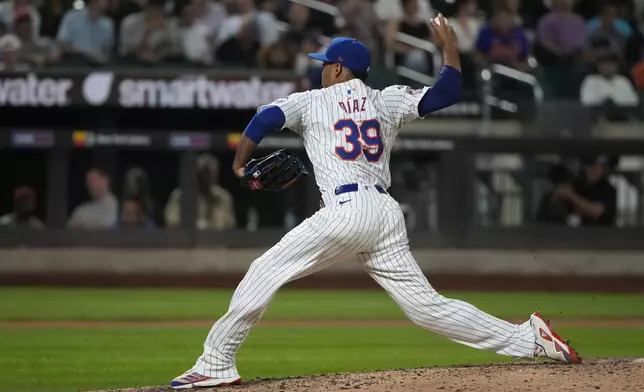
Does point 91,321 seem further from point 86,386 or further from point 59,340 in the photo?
point 86,386

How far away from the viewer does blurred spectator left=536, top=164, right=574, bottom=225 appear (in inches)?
588

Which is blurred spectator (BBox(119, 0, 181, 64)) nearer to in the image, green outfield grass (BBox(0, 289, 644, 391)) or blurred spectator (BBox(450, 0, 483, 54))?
green outfield grass (BBox(0, 289, 644, 391))

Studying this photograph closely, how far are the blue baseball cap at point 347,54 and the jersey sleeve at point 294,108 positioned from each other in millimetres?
234

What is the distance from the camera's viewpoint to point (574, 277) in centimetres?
1488

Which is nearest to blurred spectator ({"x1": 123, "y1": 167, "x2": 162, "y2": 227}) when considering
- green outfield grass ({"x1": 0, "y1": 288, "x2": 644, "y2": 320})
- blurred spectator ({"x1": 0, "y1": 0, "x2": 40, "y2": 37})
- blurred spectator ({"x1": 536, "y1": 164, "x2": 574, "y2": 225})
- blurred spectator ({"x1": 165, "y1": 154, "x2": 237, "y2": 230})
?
blurred spectator ({"x1": 165, "y1": 154, "x2": 237, "y2": 230})

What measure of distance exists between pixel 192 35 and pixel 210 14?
510 millimetres

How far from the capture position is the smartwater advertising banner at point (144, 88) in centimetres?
1402

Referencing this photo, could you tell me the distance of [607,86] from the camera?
15188 millimetres

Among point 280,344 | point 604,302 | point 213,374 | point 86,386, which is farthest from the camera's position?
point 604,302

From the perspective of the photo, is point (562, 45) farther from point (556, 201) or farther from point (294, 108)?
point (294, 108)

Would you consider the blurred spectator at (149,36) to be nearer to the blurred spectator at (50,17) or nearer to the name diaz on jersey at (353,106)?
the blurred spectator at (50,17)

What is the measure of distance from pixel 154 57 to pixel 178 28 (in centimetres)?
73

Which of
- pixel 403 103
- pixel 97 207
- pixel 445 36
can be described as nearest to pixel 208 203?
pixel 97 207

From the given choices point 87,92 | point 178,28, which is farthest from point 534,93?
point 87,92
